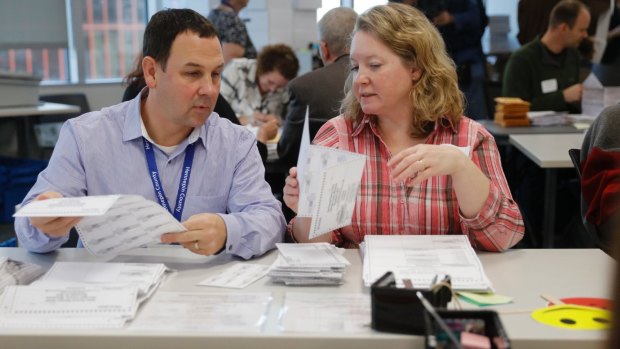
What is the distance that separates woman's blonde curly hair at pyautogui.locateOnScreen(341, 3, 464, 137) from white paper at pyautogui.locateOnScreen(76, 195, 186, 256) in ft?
2.67

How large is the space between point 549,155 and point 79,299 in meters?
2.79

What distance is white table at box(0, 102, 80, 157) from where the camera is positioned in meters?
5.44

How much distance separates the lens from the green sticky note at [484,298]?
1.72m

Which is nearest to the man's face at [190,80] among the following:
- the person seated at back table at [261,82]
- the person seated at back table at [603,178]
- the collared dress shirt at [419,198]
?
the collared dress shirt at [419,198]

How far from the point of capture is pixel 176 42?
7.66ft

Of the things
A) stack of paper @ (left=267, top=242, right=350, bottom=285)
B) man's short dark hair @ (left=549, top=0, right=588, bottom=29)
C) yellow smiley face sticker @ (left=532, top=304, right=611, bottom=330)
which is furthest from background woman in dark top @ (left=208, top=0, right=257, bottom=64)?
yellow smiley face sticker @ (left=532, top=304, right=611, bottom=330)

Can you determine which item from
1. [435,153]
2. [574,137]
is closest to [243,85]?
[574,137]

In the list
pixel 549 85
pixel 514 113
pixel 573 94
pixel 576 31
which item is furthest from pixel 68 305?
pixel 576 31

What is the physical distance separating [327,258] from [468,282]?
14.0 inches

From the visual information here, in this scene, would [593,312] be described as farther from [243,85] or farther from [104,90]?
[104,90]

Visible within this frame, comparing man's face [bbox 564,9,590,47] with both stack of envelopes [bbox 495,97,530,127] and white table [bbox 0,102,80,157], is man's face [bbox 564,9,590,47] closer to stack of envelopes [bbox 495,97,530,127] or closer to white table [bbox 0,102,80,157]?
stack of envelopes [bbox 495,97,530,127]

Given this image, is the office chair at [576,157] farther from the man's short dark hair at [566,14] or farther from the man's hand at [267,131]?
the man's short dark hair at [566,14]

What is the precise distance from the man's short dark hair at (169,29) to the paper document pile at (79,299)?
0.76 m

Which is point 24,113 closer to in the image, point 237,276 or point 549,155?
point 549,155
